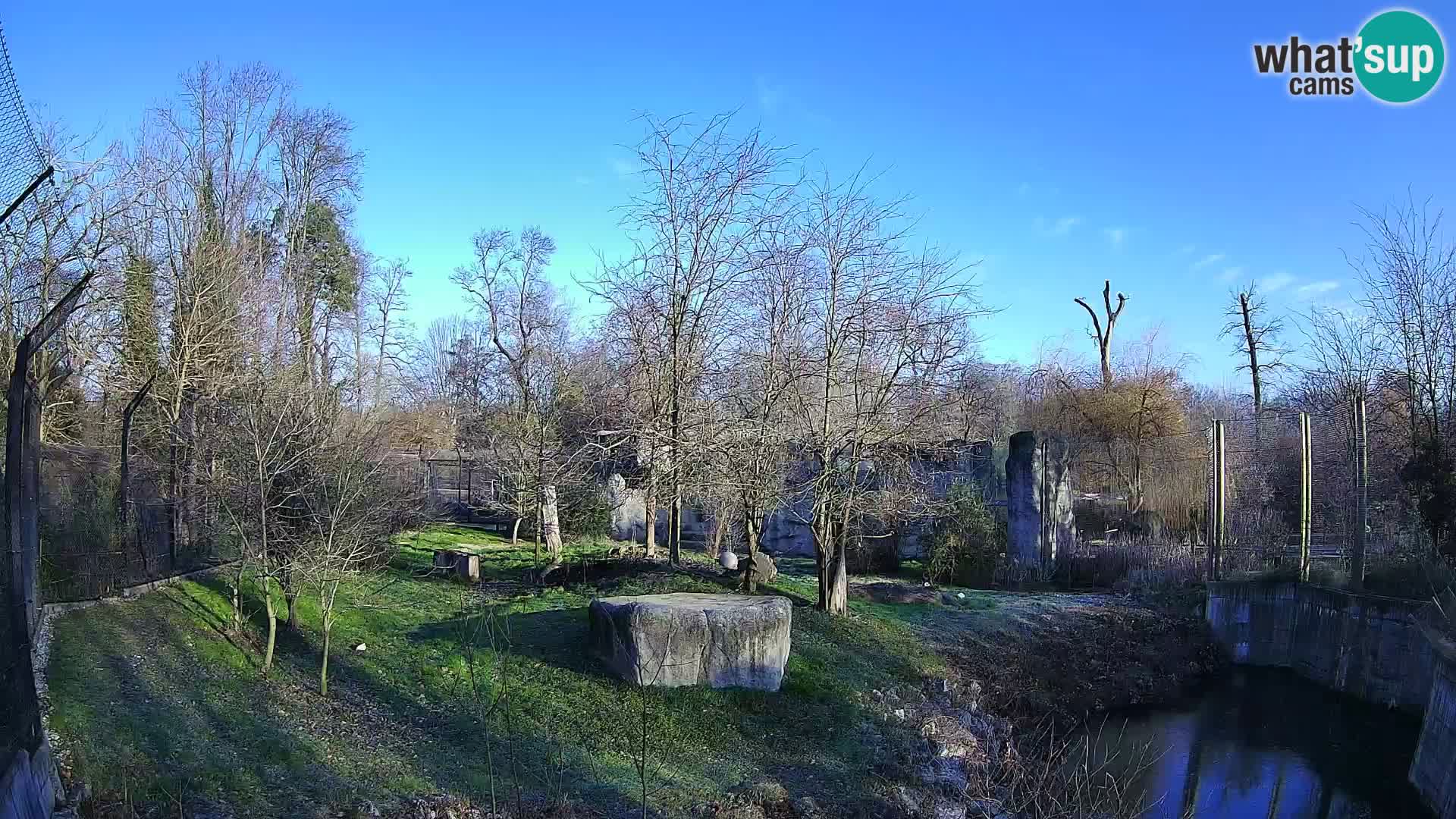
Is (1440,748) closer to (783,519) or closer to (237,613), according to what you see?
Result: (237,613)

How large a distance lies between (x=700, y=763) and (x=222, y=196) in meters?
19.7

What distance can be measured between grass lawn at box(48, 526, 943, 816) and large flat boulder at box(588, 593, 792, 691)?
19 cm

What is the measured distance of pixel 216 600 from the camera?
11.5m

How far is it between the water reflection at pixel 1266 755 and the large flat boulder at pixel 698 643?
136 inches

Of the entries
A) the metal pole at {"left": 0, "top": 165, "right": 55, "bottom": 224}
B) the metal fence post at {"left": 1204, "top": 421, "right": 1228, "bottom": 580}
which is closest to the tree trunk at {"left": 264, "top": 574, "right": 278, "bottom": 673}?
the metal pole at {"left": 0, "top": 165, "right": 55, "bottom": 224}

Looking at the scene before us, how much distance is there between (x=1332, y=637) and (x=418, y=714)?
12729 millimetres

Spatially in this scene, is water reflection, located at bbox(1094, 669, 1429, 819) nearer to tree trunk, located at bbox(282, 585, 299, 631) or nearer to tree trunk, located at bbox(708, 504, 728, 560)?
tree trunk, located at bbox(708, 504, 728, 560)

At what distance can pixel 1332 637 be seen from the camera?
13664mm

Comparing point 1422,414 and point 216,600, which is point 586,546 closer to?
point 216,600

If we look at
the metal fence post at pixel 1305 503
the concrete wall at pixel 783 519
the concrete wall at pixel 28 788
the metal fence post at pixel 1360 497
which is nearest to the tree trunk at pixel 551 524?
the concrete wall at pixel 783 519

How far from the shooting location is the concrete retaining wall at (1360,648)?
9391 mm

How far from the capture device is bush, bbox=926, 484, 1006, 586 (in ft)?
60.2

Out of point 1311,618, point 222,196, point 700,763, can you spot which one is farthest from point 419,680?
point 222,196

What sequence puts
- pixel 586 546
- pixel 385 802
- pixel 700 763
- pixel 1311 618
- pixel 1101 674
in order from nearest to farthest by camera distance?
1. pixel 385 802
2. pixel 700 763
3. pixel 1101 674
4. pixel 1311 618
5. pixel 586 546
